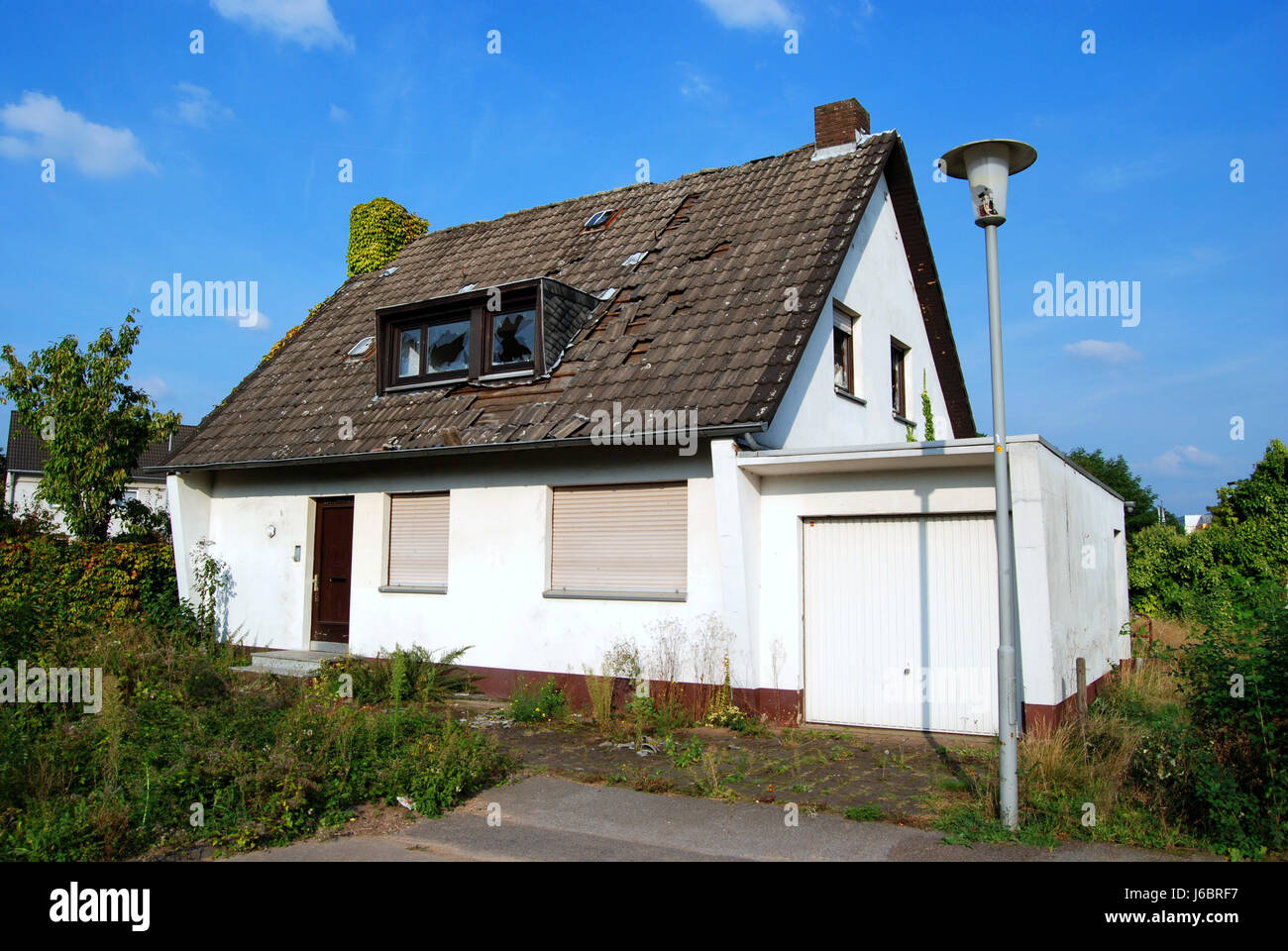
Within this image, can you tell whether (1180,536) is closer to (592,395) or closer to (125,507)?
(592,395)

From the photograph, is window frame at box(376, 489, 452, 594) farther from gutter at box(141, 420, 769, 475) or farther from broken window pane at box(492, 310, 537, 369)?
broken window pane at box(492, 310, 537, 369)

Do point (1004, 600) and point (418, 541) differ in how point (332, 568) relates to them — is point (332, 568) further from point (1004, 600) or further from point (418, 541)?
point (1004, 600)

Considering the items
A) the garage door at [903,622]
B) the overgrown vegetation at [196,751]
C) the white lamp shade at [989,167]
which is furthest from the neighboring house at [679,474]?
the white lamp shade at [989,167]

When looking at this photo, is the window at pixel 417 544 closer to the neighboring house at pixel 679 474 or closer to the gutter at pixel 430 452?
the neighboring house at pixel 679 474

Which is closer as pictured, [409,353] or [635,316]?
[635,316]

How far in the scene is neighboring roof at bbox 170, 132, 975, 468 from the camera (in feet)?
35.4

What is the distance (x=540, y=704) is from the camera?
10.4 meters

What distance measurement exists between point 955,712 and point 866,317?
6641 mm

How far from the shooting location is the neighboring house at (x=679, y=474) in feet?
30.7

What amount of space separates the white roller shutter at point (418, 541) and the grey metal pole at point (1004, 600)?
7927 millimetres

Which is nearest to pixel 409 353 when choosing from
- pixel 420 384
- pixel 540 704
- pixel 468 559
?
pixel 420 384

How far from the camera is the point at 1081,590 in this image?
10.4m

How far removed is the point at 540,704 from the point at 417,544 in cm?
335
